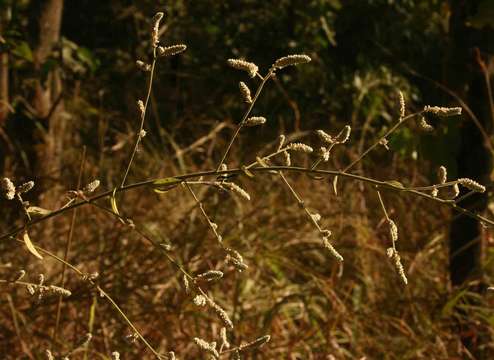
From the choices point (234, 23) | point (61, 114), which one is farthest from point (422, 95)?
point (61, 114)

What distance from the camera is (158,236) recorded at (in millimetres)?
3037

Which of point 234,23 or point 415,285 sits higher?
point 415,285

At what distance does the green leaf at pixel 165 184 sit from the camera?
933 mm

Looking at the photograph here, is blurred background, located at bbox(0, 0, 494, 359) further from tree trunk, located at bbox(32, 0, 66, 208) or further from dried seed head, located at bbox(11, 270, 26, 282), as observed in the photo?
dried seed head, located at bbox(11, 270, 26, 282)

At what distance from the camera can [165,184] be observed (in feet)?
3.10

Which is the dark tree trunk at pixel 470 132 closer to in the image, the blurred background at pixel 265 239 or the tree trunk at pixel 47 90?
the blurred background at pixel 265 239

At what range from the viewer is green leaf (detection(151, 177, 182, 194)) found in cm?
93

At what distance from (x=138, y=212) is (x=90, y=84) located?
3224mm

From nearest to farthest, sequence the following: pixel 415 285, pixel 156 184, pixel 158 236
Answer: pixel 156 184 < pixel 415 285 < pixel 158 236

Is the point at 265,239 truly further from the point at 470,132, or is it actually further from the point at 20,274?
the point at 20,274

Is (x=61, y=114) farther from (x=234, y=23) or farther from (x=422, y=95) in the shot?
(x=422, y=95)

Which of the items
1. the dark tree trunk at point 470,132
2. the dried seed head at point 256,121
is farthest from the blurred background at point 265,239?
the dried seed head at point 256,121

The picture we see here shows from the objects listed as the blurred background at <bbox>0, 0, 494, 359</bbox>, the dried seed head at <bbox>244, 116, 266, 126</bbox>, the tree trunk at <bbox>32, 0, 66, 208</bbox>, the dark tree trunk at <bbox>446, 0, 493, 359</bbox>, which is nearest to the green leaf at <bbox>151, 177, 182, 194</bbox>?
the dried seed head at <bbox>244, 116, 266, 126</bbox>

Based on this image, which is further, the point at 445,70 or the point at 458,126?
the point at 445,70
